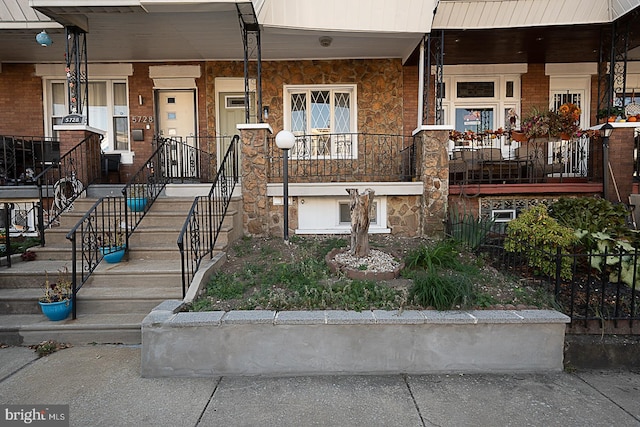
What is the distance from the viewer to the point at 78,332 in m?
4.13

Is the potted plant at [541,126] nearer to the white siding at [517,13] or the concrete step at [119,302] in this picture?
the white siding at [517,13]

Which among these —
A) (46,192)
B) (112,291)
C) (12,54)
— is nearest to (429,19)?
(112,291)

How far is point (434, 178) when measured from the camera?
6.96 metres

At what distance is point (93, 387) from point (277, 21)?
6.35 meters

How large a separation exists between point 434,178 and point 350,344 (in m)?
4.26

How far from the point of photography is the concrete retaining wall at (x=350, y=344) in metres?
3.52

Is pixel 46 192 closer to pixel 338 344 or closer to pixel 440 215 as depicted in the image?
pixel 338 344

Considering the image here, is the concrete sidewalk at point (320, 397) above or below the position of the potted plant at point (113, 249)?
below


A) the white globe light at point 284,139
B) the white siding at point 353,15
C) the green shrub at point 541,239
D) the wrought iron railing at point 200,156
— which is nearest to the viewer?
the green shrub at point 541,239

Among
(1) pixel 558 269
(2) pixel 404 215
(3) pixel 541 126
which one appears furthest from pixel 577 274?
(3) pixel 541 126

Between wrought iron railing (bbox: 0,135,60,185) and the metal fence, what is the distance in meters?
7.79

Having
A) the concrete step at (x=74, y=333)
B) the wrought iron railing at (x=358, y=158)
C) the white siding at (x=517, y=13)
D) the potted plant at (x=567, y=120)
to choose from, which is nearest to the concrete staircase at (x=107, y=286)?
the concrete step at (x=74, y=333)

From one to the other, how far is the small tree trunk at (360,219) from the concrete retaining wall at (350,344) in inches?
66.3

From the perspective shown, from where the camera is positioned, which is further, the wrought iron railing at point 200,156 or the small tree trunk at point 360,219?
the wrought iron railing at point 200,156
